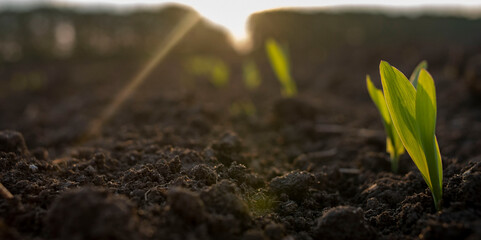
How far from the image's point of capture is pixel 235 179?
1.44 m

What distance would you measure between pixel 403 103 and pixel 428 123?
4.2 inches

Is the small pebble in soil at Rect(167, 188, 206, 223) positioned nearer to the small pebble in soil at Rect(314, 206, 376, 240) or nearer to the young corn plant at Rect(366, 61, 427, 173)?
the small pebble in soil at Rect(314, 206, 376, 240)

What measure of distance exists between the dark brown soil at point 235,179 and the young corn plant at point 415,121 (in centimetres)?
11

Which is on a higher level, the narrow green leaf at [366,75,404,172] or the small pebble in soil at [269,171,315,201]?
the narrow green leaf at [366,75,404,172]

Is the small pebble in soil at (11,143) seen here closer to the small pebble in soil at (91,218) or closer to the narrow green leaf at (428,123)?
the small pebble in soil at (91,218)

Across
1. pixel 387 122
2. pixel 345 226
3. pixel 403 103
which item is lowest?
pixel 345 226

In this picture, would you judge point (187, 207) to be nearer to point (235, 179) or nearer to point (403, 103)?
point (235, 179)

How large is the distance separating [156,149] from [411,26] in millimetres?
13291

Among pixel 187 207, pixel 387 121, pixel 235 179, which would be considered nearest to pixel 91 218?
pixel 187 207

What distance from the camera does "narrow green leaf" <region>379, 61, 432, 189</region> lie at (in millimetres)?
1147

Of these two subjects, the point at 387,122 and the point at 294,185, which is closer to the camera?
the point at 294,185

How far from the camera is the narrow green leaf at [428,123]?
1073 millimetres

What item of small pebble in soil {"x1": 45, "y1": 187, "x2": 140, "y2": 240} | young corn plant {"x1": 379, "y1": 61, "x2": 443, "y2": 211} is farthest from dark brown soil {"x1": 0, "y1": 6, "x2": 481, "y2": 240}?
young corn plant {"x1": 379, "y1": 61, "x2": 443, "y2": 211}

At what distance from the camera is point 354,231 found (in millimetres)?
1104
